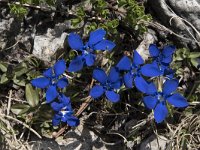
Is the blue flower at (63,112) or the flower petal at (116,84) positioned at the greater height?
the flower petal at (116,84)

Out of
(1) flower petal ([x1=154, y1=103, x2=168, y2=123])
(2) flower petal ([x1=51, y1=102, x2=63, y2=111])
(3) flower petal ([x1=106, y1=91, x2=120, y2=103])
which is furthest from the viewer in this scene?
(2) flower petal ([x1=51, y1=102, x2=63, y2=111])

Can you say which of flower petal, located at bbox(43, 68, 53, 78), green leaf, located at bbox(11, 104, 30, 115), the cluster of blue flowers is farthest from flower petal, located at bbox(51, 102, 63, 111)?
green leaf, located at bbox(11, 104, 30, 115)

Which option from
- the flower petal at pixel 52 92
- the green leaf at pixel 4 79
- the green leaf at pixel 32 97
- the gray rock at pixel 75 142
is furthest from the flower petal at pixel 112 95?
the green leaf at pixel 4 79

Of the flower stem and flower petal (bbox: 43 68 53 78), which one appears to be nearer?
flower petal (bbox: 43 68 53 78)

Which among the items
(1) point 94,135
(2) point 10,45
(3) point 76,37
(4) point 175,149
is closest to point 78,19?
(3) point 76,37

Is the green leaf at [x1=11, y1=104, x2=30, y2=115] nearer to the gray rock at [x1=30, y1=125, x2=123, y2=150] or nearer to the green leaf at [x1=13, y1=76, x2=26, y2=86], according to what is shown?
the green leaf at [x1=13, y1=76, x2=26, y2=86]

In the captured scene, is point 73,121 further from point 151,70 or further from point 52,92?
point 151,70

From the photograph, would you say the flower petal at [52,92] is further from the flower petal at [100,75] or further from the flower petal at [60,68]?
the flower petal at [100,75]
